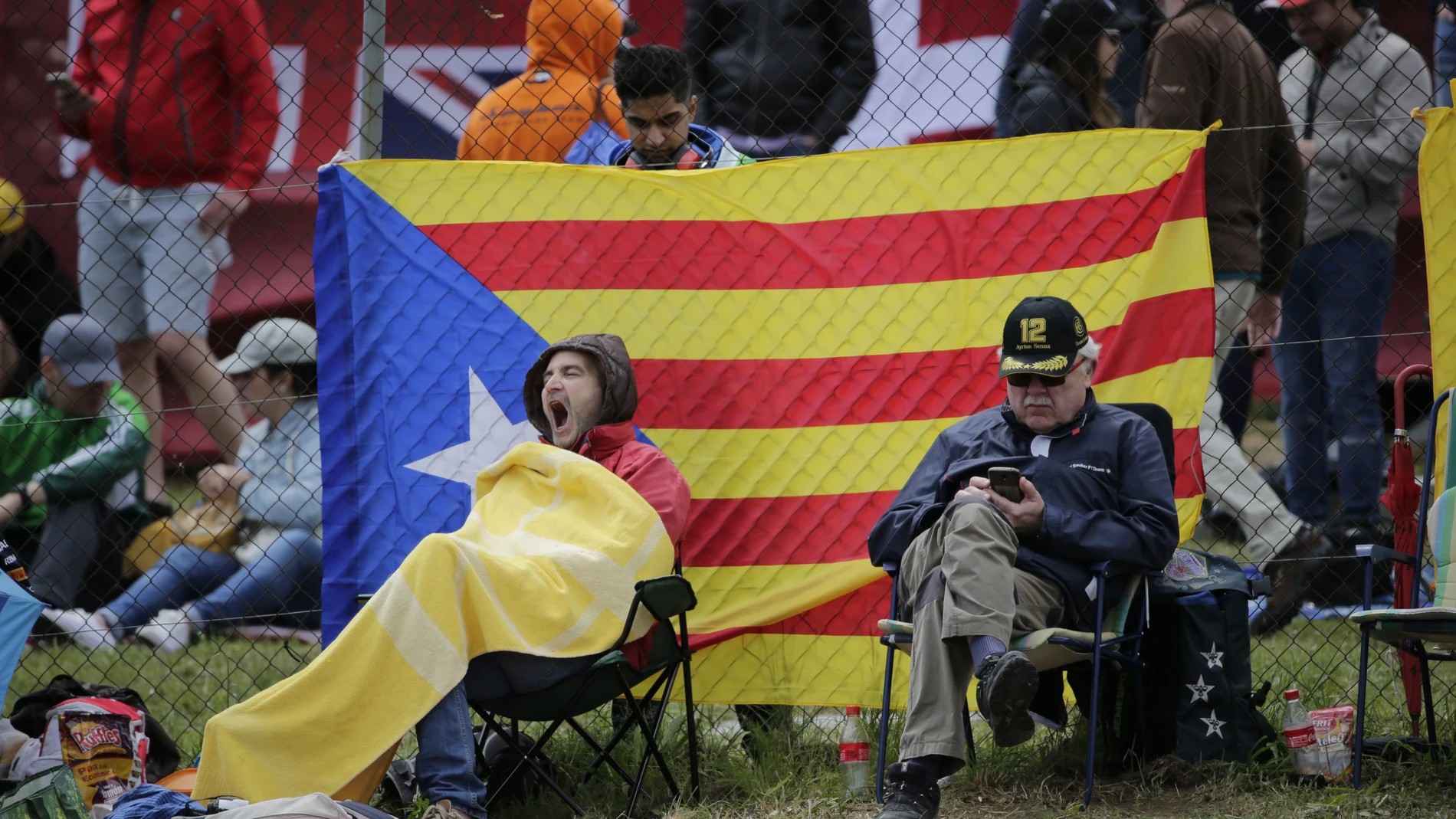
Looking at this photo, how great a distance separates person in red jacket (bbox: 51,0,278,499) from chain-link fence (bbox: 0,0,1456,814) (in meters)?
0.02

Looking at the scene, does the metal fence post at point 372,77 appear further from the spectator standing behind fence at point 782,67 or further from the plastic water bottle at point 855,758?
the plastic water bottle at point 855,758

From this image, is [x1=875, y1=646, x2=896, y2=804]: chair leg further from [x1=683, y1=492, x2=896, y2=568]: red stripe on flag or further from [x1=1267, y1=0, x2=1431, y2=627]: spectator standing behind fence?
[x1=1267, y1=0, x2=1431, y2=627]: spectator standing behind fence

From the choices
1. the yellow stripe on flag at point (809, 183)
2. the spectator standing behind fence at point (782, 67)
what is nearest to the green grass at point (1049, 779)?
the yellow stripe on flag at point (809, 183)

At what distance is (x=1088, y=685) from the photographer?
4402 millimetres

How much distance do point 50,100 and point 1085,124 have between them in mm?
4880

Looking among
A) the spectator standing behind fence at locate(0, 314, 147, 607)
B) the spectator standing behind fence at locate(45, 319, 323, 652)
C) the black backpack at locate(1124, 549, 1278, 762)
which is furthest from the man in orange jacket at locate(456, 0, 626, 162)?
the black backpack at locate(1124, 549, 1278, 762)

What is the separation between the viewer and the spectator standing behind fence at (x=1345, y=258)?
5.88 m

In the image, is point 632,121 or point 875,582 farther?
point 632,121

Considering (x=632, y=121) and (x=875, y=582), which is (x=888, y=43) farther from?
(x=875, y=582)

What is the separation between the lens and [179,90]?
22.2ft

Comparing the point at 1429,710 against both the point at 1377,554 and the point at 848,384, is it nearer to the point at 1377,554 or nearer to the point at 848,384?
the point at 1377,554

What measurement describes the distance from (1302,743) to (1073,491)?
3.08 feet

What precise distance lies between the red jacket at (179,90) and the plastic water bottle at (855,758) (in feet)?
12.2

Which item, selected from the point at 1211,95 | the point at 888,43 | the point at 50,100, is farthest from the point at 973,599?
the point at 50,100
